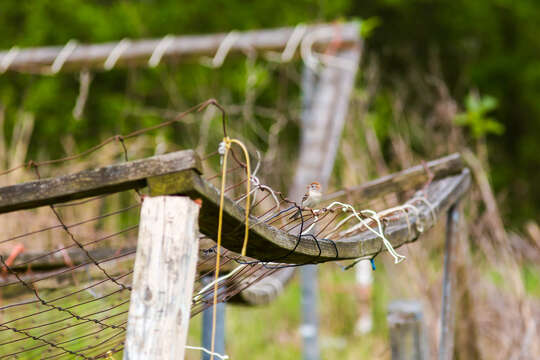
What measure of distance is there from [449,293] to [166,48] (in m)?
2.77

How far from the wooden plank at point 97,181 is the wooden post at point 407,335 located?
1344 mm

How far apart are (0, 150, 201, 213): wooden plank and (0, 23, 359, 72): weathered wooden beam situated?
3.13 meters

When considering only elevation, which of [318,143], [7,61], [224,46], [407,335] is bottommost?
[407,335]

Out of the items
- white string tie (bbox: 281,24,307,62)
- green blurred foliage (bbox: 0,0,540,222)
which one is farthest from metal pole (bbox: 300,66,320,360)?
green blurred foliage (bbox: 0,0,540,222)

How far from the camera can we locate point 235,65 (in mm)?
7961

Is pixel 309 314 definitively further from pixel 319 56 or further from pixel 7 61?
pixel 7 61

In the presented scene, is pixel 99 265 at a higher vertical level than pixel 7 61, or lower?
lower

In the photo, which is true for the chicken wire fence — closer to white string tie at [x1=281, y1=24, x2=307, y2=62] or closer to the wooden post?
the wooden post

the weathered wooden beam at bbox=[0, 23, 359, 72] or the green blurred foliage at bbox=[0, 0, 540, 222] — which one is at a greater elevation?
the green blurred foliage at bbox=[0, 0, 540, 222]

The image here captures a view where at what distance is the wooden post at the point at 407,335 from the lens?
1.93 metres

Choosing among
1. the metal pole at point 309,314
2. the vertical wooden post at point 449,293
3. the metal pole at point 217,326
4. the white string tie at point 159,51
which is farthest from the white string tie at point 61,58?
the vertical wooden post at point 449,293

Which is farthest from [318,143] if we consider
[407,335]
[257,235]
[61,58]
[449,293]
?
[257,235]

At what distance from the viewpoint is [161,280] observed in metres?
0.81

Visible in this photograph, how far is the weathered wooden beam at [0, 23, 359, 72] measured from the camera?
3.85 metres
